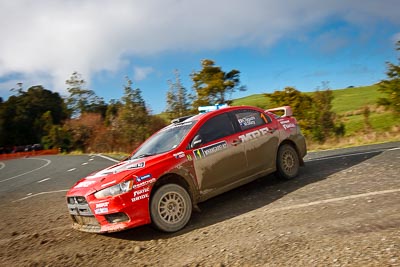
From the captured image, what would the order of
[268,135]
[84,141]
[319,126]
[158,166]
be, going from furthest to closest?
[84,141]
[319,126]
[268,135]
[158,166]

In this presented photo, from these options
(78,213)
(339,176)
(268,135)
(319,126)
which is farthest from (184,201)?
(319,126)

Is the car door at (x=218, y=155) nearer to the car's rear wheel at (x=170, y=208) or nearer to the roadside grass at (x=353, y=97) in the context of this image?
the car's rear wheel at (x=170, y=208)

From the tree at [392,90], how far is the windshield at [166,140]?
1594 cm

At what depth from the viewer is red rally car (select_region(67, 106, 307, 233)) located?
192 inches

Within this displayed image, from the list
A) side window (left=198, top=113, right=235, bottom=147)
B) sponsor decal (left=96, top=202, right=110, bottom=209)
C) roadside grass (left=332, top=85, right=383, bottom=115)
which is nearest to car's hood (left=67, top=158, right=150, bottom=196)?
sponsor decal (left=96, top=202, right=110, bottom=209)

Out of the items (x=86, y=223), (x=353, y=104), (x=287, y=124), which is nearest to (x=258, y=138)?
(x=287, y=124)

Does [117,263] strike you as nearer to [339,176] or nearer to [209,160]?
[209,160]

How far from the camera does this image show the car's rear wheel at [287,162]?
6.91 metres

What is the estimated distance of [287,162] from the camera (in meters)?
7.07

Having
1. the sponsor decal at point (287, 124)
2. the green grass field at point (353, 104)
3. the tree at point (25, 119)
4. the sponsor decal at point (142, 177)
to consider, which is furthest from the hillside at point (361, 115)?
the tree at point (25, 119)

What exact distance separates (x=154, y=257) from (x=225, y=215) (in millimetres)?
1634

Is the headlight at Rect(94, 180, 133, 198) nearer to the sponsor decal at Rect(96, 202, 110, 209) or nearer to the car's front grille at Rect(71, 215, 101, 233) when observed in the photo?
the sponsor decal at Rect(96, 202, 110, 209)

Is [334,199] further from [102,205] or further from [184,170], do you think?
[102,205]

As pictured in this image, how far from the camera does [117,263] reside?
4.26m
